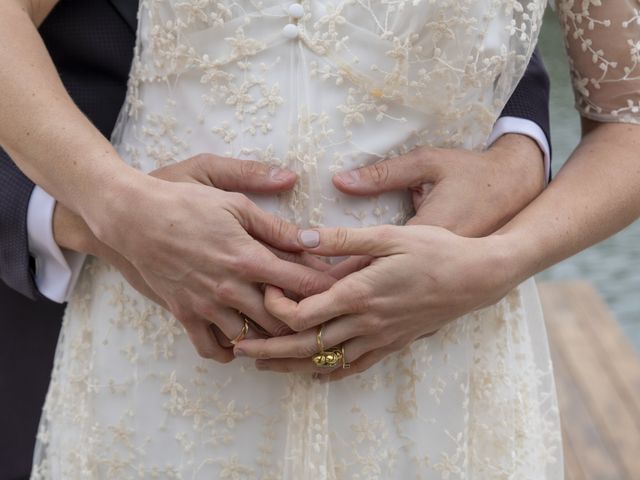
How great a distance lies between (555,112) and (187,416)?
7131mm

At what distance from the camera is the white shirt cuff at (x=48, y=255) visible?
1.32 m

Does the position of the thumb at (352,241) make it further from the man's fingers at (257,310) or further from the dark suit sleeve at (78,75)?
the dark suit sleeve at (78,75)


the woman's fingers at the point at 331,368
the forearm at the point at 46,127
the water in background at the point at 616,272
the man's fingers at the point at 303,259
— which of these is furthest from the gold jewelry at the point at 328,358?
the water in background at the point at 616,272

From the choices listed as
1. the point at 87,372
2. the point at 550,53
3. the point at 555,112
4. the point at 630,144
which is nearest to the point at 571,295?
the point at 630,144

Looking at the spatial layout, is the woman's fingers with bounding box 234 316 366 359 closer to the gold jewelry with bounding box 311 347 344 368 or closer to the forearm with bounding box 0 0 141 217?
the gold jewelry with bounding box 311 347 344 368

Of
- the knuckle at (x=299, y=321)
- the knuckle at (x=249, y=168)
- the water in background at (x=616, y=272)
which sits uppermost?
the knuckle at (x=249, y=168)

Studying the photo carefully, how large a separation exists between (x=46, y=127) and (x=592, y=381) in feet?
9.48

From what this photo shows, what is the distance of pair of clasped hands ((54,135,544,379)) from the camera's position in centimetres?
111

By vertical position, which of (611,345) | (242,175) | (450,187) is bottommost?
(611,345)

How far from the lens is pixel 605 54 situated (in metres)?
1.32

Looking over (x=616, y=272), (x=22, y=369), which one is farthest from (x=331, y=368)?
(x=616, y=272)

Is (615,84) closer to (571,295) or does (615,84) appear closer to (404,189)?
(404,189)

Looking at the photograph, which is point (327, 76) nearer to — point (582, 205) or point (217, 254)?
point (217, 254)

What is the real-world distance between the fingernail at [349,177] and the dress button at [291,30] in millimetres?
202
